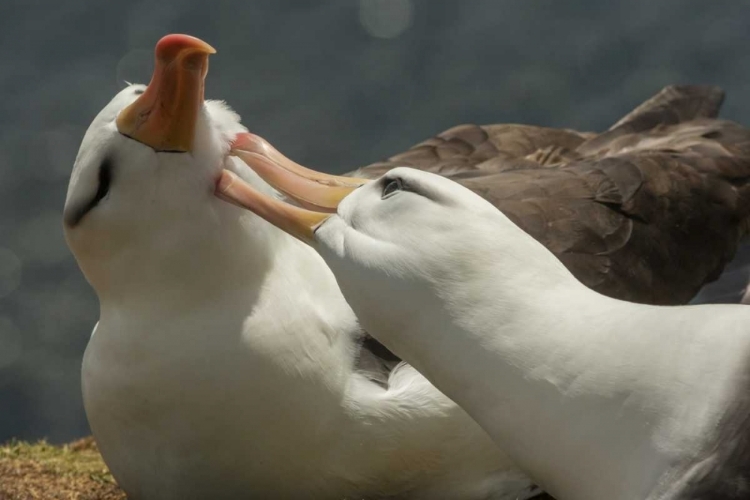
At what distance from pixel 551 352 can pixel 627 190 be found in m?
2.16

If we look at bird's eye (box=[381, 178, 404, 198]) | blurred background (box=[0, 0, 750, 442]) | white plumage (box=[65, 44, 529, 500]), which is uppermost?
bird's eye (box=[381, 178, 404, 198])

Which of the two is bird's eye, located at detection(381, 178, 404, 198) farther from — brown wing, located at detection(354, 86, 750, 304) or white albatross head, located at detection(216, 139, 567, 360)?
brown wing, located at detection(354, 86, 750, 304)

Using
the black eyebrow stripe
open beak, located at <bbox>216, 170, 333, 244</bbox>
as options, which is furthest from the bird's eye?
the black eyebrow stripe

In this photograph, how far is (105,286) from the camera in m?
6.07

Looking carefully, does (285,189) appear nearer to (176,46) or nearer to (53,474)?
(176,46)

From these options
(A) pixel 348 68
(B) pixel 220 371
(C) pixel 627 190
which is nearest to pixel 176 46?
(B) pixel 220 371

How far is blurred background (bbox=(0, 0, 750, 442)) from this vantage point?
14969mm

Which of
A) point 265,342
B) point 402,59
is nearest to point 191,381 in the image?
point 265,342

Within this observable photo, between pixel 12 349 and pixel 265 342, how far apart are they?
8.24 m

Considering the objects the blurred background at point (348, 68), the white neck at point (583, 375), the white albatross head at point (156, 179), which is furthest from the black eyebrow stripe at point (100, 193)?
the blurred background at point (348, 68)

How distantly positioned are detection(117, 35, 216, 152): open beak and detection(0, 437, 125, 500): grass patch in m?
1.60

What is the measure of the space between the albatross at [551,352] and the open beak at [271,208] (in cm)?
29

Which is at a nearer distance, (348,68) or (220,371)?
(220,371)

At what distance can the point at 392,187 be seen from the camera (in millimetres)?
5242
